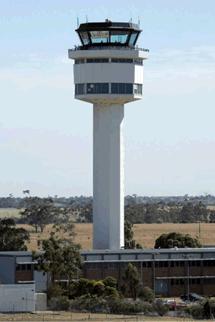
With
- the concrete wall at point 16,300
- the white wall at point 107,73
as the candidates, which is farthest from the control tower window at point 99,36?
the concrete wall at point 16,300

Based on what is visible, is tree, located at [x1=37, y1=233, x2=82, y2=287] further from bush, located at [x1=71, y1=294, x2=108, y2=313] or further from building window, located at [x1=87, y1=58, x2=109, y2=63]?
Result: building window, located at [x1=87, y1=58, x2=109, y2=63]

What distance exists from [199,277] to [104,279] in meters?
12.0

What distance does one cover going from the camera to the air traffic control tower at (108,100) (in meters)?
120

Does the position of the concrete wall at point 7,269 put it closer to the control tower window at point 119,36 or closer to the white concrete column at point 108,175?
the white concrete column at point 108,175

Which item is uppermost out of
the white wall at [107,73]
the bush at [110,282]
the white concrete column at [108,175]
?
the white wall at [107,73]

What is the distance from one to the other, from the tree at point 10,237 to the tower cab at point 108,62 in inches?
919

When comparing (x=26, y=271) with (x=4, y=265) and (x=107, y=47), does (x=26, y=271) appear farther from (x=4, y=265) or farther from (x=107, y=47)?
(x=107, y=47)

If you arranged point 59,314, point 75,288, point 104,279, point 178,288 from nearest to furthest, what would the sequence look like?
point 59,314 → point 75,288 → point 104,279 → point 178,288

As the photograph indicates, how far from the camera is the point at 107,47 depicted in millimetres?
120625

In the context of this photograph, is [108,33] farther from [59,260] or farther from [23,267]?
[59,260]

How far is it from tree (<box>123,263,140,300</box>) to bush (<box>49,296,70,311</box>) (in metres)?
10.3

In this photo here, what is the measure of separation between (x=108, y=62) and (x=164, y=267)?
20.3 meters

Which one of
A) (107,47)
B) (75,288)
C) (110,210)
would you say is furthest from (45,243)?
(107,47)

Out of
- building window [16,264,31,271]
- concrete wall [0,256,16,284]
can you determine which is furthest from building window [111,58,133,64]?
building window [16,264,31,271]
